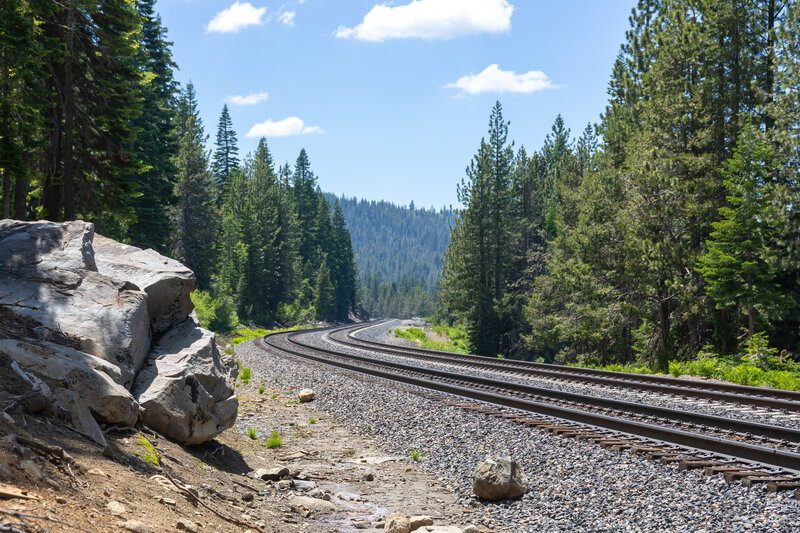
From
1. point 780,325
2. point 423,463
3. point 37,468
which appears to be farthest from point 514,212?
point 37,468

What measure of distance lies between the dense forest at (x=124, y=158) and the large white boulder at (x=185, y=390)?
388 inches

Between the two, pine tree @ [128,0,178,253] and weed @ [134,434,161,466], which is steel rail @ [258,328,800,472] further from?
pine tree @ [128,0,178,253]

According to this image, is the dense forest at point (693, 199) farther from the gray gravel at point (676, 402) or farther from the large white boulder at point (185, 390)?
the large white boulder at point (185, 390)

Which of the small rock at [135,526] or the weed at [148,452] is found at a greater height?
the small rock at [135,526]

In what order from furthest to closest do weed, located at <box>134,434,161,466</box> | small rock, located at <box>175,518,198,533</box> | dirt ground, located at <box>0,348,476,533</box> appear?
weed, located at <box>134,434,161,466</box>
small rock, located at <box>175,518,198,533</box>
dirt ground, located at <box>0,348,476,533</box>

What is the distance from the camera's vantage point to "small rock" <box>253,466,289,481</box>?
7.63 m

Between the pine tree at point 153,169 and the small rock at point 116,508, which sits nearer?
the small rock at point 116,508

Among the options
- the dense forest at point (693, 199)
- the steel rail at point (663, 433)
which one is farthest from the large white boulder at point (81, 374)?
the dense forest at point (693, 199)

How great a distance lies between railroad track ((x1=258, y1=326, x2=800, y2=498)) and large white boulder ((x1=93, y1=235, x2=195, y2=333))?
19.1 ft

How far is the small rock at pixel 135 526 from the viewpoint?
3.84 meters

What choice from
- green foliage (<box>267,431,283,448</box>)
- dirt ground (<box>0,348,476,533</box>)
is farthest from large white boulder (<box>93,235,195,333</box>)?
green foliage (<box>267,431,283,448</box>)

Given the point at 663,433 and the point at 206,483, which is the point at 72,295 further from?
the point at 663,433

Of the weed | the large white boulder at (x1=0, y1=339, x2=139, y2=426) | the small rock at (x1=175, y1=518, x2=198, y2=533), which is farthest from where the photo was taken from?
the weed

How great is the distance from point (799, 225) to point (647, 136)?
287 inches
